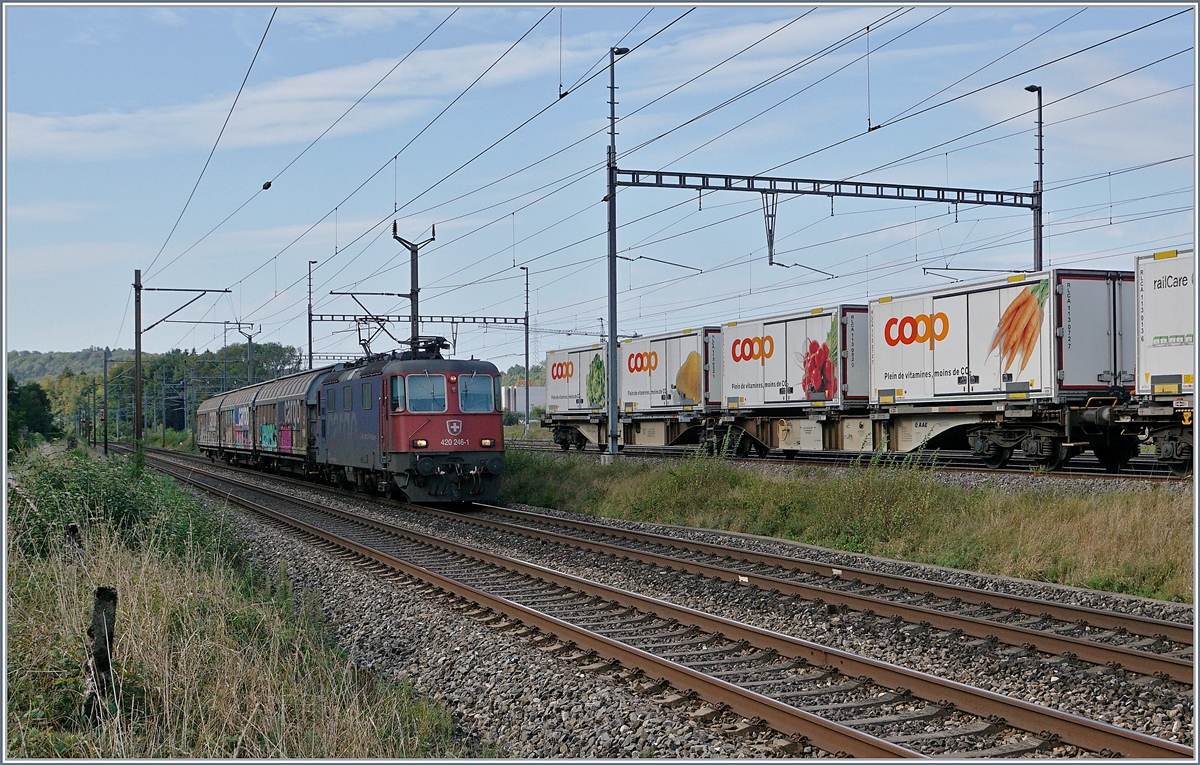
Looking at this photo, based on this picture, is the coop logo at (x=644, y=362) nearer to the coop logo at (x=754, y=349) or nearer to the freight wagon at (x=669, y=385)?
the freight wagon at (x=669, y=385)

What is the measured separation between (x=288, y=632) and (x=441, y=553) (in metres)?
5.61

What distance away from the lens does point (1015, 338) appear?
66.4 ft

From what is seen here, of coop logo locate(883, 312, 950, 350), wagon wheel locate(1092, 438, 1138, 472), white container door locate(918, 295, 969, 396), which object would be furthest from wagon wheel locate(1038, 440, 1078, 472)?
coop logo locate(883, 312, 950, 350)

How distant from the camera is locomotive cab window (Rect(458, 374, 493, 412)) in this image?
20.1 meters

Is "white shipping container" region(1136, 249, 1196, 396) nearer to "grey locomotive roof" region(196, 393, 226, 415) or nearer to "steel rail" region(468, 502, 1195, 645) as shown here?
"steel rail" region(468, 502, 1195, 645)

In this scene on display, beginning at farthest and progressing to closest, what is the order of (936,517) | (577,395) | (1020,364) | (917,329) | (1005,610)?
(577,395) < (917,329) < (1020,364) < (936,517) < (1005,610)

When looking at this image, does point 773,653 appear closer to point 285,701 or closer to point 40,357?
point 285,701

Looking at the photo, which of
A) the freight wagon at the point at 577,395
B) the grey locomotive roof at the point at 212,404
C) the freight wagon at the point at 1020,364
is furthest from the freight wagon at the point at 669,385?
the grey locomotive roof at the point at 212,404

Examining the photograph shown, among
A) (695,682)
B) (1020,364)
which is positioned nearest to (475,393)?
(1020,364)

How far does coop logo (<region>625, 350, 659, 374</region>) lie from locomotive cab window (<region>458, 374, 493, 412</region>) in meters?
13.5

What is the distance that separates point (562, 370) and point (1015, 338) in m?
21.3

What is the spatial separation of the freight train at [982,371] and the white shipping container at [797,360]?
4 centimetres

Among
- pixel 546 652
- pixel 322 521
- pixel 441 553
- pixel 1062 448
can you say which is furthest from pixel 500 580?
pixel 1062 448

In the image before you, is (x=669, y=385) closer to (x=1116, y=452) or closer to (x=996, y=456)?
(x=996, y=456)
